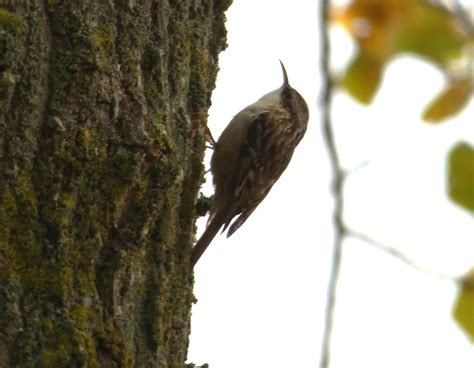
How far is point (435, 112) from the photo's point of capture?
1136mm

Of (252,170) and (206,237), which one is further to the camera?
(252,170)

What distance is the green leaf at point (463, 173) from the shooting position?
111 centimetres

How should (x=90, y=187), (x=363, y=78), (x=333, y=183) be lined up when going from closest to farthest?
1. (x=333, y=183)
2. (x=363, y=78)
3. (x=90, y=187)

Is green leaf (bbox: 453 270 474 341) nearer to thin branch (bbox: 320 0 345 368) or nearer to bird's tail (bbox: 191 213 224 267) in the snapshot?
thin branch (bbox: 320 0 345 368)

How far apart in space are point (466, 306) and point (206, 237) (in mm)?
2182

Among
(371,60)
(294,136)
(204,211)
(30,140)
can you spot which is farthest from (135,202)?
(294,136)

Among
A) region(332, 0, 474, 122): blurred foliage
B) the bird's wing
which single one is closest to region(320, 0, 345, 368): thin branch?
region(332, 0, 474, 122): blurred foliage

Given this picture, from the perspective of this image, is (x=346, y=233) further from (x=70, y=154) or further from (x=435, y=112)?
(x=70, y=154)

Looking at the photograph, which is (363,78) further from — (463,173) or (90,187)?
(90,187)

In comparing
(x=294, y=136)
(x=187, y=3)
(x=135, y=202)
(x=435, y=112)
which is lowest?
(x=435, y=112)

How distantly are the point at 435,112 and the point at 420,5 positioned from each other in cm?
12

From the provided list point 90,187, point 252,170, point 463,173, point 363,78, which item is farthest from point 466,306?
point 252,170

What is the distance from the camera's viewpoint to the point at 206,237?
3340 mm

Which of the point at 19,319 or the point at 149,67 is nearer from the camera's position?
the point at 19,319
